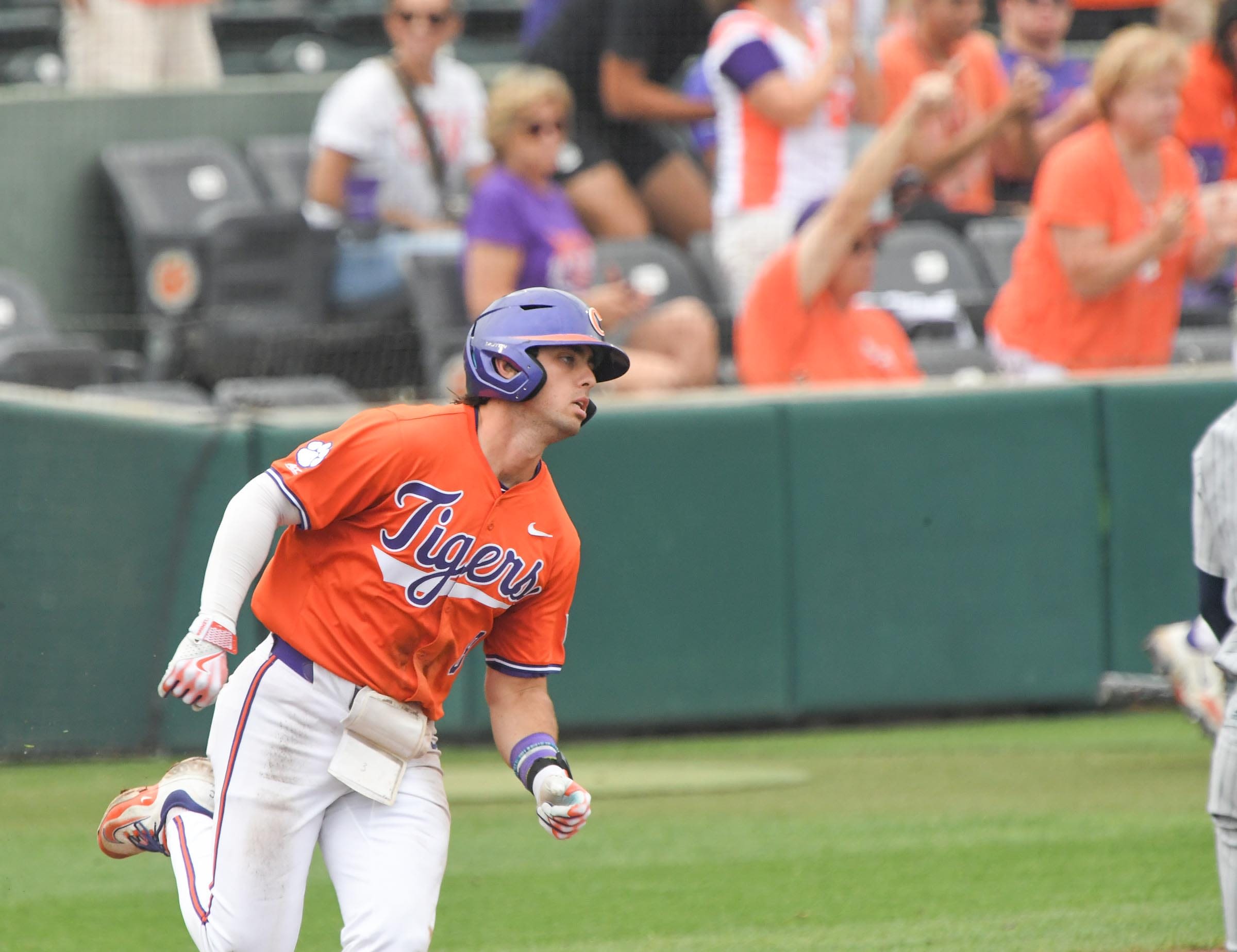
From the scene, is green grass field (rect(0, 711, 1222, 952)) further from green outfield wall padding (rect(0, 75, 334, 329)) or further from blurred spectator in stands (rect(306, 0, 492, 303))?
green outfield wall padding (rect(0, 75, 334, 329))

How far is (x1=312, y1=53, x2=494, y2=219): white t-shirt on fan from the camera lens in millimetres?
9711

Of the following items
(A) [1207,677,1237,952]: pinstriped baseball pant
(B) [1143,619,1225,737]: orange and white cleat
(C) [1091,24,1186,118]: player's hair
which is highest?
(C) [1091,24,1186,118]: player's hair

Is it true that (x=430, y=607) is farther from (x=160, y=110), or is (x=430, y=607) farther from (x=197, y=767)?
(x=160, y=110)

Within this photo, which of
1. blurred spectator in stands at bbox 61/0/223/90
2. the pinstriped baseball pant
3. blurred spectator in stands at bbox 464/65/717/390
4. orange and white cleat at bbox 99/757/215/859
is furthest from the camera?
blurred spectator in stands at bbox 61/0/223/90

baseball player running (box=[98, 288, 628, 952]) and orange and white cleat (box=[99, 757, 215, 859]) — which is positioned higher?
baseball player running (box=[98, 288, 628, 952])

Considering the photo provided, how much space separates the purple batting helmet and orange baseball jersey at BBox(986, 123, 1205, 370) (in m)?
4.48

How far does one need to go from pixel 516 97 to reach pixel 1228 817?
4756 mm

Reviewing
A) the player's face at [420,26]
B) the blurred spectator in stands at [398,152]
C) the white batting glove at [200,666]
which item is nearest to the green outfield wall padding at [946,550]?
the blurred spectator in stands at [398,152]

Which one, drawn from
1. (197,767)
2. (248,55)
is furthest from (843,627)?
(248,55)

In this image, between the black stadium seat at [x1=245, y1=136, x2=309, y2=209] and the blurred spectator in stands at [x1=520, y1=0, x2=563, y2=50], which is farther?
the black stadium seat at [x1=245, y1=136, x2=309, y2=209]

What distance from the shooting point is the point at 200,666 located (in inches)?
147

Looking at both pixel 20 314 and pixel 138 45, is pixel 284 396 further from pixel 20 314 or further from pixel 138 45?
pixel 138 45

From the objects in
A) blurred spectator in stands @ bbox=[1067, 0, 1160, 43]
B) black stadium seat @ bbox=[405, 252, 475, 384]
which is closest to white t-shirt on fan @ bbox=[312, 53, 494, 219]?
black stadium seat @ bbox=[405, 252, 475, 384]

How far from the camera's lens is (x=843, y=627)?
324 inches
